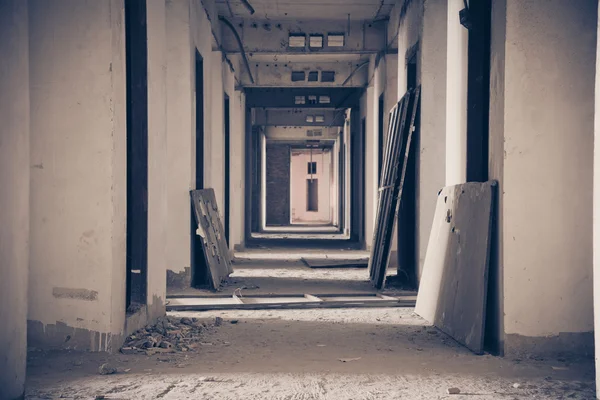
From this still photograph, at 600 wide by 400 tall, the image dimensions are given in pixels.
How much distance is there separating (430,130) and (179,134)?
2.80 m

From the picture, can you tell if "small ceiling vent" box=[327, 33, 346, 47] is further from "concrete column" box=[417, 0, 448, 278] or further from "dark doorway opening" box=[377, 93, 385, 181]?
"concrete column" box=[417, 0, 448, 278]

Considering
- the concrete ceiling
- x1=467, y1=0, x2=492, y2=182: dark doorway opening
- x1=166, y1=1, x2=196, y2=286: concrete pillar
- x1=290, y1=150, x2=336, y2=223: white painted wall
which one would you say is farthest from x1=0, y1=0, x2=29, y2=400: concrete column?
x1=290, y1=150, x2=336, y2=223: white painted wall

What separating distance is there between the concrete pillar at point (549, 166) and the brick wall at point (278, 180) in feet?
78.3

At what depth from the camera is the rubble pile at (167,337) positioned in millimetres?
4586

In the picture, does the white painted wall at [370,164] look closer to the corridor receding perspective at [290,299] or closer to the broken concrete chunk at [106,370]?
the corridor receding perspective at [290,299]

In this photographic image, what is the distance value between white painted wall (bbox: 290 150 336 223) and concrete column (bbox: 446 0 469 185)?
2808 cm

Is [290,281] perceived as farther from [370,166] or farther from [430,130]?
[370,166]

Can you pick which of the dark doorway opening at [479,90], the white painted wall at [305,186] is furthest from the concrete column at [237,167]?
the white painted wall at [305,186]

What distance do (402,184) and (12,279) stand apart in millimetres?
5476

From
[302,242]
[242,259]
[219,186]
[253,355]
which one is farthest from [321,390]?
[302,242]

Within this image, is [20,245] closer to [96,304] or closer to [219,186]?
[96,304]

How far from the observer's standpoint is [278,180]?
28.4 m

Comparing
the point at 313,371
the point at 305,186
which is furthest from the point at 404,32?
the point at 305,186

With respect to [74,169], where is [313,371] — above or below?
below
